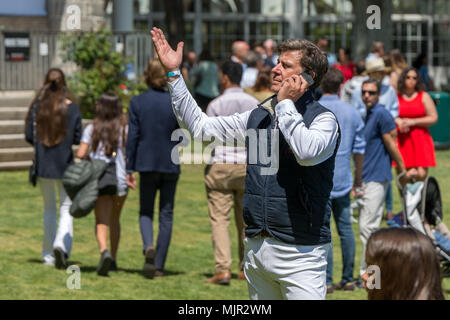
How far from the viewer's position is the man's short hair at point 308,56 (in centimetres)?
473

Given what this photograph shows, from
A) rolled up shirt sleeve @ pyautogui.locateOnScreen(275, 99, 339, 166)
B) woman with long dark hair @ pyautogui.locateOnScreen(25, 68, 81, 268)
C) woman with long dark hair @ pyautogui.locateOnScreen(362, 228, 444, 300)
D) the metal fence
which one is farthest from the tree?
woman with long dark hair @ pyautogui.locateOnScreen(362, 228, 444, 300)

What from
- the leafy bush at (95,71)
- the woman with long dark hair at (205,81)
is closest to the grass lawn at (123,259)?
the leafy bush at (95,71)

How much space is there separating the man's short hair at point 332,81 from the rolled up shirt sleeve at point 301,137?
3762 millimetres

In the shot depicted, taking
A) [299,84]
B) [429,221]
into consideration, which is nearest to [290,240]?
[299,84]

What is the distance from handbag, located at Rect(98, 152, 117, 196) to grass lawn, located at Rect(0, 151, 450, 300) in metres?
0.79

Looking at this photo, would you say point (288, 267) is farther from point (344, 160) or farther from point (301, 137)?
point (344, 160)

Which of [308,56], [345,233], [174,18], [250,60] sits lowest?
[345,233]

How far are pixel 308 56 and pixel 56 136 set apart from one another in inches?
194

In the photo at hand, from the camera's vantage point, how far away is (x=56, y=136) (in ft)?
30.3

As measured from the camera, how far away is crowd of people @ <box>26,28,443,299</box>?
4.68 meters

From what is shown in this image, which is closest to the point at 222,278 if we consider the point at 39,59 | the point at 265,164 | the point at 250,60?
the point at 265,164

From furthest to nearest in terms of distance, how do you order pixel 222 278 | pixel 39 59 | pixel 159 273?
pixel 39 59
pixel 159 273
pixel 222 278

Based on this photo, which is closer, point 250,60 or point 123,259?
point 123,259
